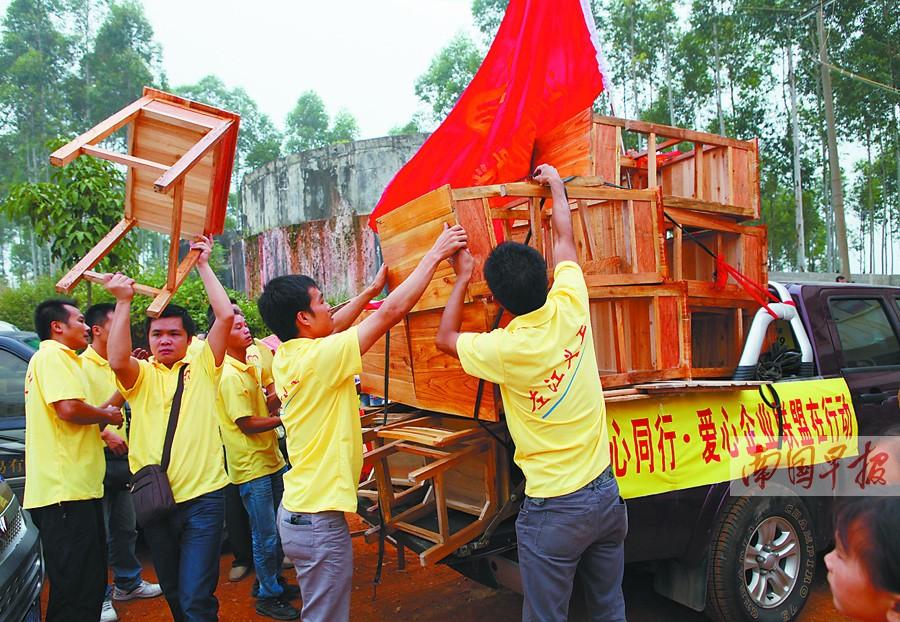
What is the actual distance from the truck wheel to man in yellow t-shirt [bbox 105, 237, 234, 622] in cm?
250

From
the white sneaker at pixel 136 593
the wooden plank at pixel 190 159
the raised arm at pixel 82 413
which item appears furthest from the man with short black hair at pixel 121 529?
the wooden plank at pixel 190 159

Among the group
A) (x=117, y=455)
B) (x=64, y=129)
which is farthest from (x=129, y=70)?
(x=117, y=455)

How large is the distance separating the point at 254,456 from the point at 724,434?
9.32ft

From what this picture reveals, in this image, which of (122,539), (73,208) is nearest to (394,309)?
(122,539)

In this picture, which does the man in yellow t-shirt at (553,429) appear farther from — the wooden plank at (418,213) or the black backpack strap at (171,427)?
the black backpack strap at (171,427)

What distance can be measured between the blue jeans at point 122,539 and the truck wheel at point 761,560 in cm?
378

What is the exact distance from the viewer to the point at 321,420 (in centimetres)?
248

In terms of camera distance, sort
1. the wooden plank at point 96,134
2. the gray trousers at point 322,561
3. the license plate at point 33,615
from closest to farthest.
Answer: the gray trousers at point 322,561
the wooden plank at point 96,134
the license plate at point 33,615

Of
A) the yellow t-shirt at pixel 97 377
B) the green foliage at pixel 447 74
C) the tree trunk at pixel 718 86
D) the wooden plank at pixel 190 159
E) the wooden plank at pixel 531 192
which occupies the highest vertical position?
the green foliage at pixel 447 74

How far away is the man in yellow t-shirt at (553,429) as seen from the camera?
7.46 ft

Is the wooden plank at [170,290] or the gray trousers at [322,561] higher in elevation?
the wooden plank at [170,290]

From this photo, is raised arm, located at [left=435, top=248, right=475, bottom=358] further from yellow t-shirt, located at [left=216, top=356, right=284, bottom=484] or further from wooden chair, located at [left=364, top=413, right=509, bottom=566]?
yellow t-shirt, located at [left=216, top=356, right=284, bottom=484]

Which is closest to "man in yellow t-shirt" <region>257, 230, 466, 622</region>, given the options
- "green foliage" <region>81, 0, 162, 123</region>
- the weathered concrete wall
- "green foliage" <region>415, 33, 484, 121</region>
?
the weathered concrete wall

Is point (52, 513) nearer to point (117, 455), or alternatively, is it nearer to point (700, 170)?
point (117, 455)
